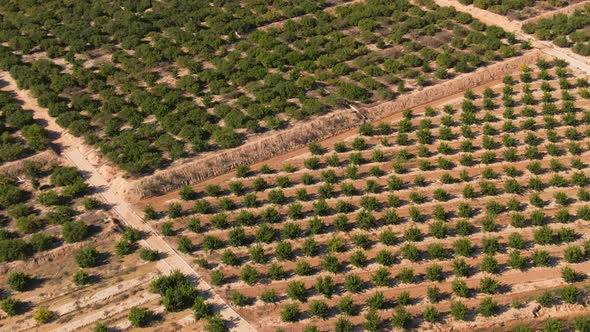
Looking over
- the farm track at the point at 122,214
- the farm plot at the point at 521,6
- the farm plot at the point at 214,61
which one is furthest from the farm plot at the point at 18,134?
the farm plot at the point at 521,6

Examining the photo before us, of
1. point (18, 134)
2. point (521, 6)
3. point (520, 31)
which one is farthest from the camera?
point (521, 6)

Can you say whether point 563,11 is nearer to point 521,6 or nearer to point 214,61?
point 521,6

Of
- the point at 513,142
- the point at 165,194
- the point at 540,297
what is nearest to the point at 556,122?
the point at 513,142

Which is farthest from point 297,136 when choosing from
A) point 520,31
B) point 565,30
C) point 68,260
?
point 565,30

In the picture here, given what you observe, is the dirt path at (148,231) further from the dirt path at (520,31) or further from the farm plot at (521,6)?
the farm plot at (521,6)

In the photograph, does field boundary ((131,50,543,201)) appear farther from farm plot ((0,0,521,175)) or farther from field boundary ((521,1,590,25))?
field boundary ((521,1,590,25))

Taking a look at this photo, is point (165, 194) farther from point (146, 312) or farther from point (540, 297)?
point (540, 297)
